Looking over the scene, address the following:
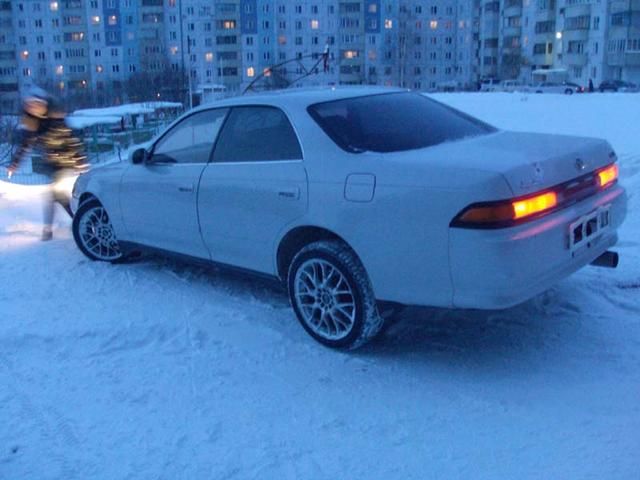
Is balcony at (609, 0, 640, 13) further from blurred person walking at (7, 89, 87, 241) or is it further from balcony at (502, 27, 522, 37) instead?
blurred person walking at (7, 89, 87, 241)

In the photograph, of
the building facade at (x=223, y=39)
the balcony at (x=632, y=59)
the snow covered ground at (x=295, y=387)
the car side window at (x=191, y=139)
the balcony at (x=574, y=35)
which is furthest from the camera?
the building facade at (x=223, y=39)

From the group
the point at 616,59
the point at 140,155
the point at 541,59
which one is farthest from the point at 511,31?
the point at 140,155

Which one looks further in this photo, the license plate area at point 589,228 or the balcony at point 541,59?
the balcony at point 541,59

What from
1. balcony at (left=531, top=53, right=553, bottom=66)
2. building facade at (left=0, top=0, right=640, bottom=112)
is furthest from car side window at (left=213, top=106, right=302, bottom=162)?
balcony at (left=531, top=53, right=553, bottom=66)

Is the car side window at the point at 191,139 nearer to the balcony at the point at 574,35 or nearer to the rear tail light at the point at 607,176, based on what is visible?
the rear tail light at the point at 607,176

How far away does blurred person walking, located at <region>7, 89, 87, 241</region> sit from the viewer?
7.49m

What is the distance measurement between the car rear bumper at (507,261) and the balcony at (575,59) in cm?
7420

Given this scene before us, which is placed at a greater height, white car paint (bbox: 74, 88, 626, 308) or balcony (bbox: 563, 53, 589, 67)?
balcony (bbox: 563, 53, 589, 67)

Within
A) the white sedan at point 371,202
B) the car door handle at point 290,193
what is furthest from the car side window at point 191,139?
the car door handle at point 290,193

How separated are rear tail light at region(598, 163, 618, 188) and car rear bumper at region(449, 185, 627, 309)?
0.61 metres

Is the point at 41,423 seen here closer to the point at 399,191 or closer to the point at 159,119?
the point at 399,191

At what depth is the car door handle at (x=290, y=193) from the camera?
4592 millimetres

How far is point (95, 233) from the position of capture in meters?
6.69

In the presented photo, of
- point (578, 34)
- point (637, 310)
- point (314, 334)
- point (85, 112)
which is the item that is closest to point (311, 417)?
point (314, 334)
